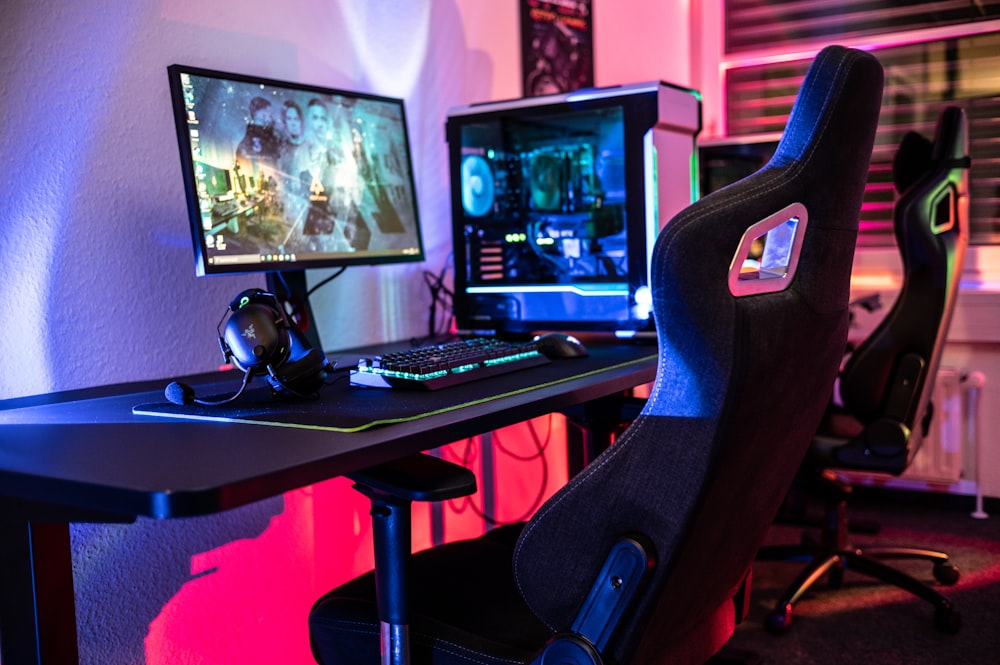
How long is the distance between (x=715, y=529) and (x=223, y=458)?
18.4 inches

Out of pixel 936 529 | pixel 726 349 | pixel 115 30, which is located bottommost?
pixel 936 529

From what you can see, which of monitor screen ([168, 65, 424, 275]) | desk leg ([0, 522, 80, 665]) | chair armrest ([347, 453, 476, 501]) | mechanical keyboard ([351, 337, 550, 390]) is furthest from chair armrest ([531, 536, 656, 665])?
monitor screen ([168, 65, 424, 275])

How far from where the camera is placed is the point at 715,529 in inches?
35.0

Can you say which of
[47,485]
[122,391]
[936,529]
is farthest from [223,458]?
[936,529]

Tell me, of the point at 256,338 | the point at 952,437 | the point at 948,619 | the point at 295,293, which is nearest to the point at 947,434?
the point at 952,437

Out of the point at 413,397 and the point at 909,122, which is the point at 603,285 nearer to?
the point at 413,397

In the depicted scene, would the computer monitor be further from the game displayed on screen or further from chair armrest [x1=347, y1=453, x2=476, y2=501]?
chair armrest [x1=347, y1=453, x2=476, y2=501]

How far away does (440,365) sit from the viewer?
128cm

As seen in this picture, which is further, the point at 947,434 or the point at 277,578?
the point at 947,434

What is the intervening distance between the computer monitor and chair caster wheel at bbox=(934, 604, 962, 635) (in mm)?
1103

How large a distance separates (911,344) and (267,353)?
1.63 m

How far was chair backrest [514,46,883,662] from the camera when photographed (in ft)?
2.65

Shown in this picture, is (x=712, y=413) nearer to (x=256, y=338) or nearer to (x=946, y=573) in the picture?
(x=256, y=338)

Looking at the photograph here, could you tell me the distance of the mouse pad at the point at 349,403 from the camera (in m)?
1.05
